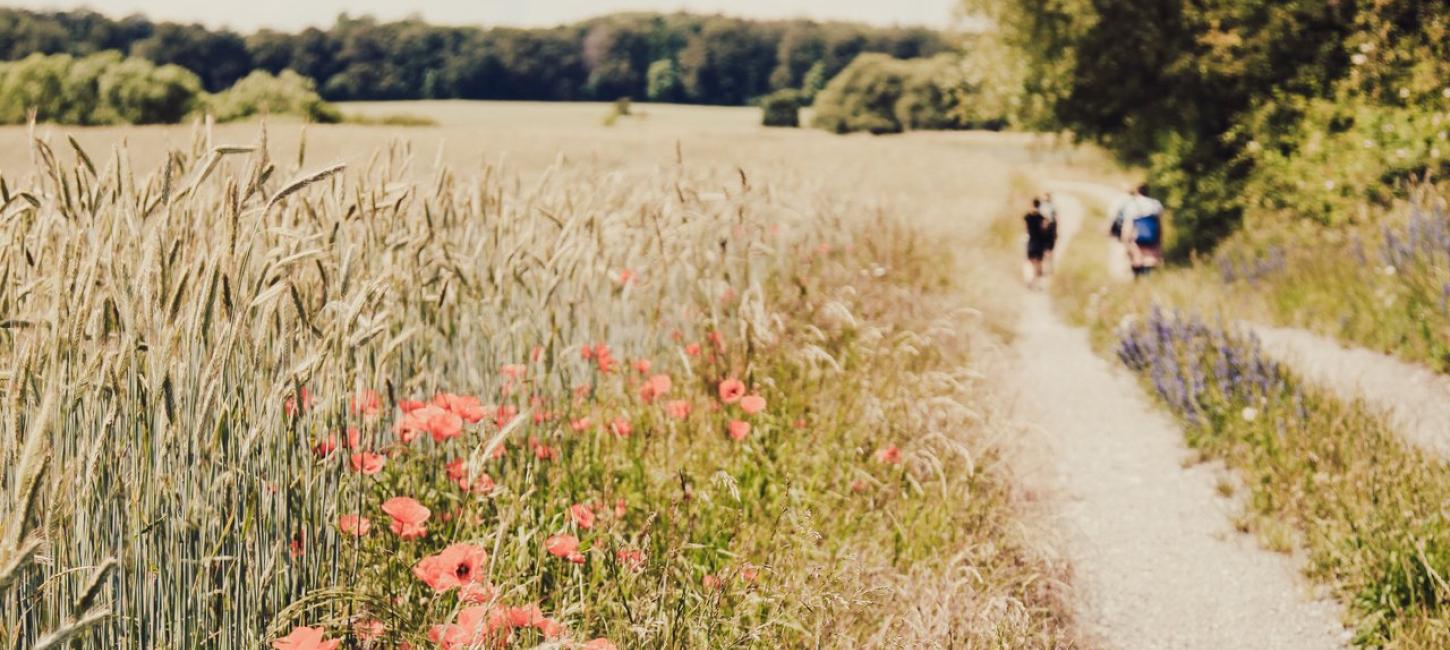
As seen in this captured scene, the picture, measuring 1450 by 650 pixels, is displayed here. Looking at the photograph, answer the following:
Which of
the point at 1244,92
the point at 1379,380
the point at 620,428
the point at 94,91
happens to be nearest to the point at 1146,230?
the point at 1244,92

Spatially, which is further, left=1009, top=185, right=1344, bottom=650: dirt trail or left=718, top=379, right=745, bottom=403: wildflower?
left=1009, top=185, right=1344, bottom=650: dirt trail

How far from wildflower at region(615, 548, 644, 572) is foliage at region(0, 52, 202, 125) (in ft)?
180

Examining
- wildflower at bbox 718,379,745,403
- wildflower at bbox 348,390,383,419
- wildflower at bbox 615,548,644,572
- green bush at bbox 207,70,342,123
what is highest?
green bush at bbox 207,70,342,123

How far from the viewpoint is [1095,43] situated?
49.0 feet

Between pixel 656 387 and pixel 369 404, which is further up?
pixel 369 404

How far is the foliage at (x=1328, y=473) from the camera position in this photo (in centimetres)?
332

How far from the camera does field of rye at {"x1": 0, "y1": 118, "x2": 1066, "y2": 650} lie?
1771 mm

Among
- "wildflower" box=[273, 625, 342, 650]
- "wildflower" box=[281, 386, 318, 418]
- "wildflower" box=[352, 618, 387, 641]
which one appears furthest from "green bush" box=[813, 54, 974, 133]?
"wildflower" box=[273, 625, 342, 650]

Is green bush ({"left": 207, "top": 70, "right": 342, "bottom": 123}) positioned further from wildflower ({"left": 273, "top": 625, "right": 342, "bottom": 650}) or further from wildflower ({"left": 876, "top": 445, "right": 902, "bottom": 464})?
wildflower ({"left": 273, "top": 625, "right": 342, "bottom": 650})

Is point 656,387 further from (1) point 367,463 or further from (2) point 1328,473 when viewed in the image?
(2) point 1328,473

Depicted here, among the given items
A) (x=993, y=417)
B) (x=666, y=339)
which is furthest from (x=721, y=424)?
(x=993, y=417)

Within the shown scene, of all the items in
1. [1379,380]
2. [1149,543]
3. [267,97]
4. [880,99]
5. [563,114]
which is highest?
[880,99]

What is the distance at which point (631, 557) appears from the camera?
8.05ft

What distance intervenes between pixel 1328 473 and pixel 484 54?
7061 centimetres
